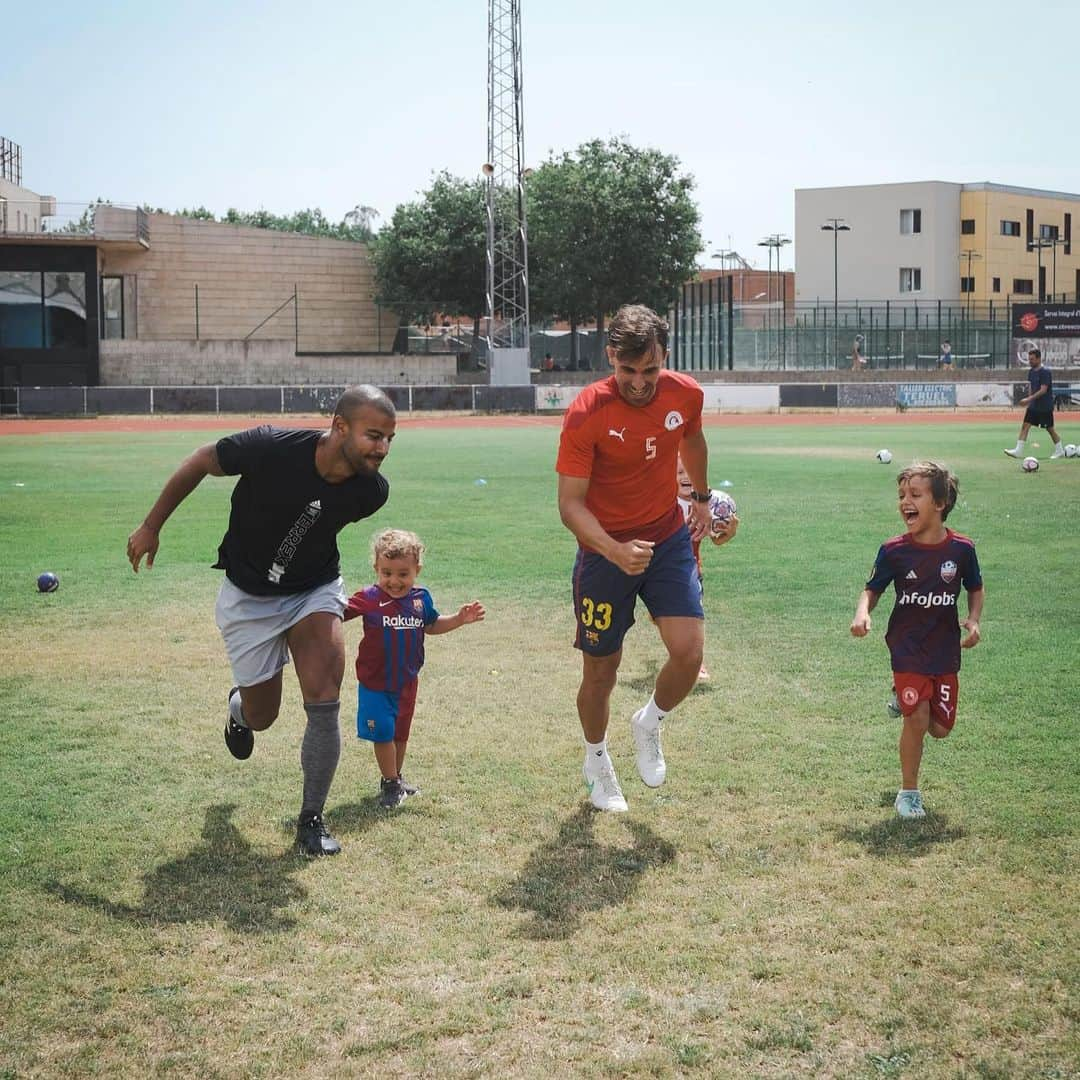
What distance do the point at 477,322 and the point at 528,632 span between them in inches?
2206

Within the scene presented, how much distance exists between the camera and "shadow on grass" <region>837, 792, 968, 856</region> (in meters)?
5.25

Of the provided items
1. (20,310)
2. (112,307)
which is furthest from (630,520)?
(112,307)

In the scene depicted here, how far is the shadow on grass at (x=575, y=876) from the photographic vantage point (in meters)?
4.64

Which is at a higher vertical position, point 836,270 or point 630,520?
point 836,270

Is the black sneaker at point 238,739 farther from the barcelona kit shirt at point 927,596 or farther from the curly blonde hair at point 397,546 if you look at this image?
the barcelona kit shirt at point 927,596

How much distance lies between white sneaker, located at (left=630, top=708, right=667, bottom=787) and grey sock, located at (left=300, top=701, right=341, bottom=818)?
141cm

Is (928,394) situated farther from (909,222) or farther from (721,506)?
(721,506)

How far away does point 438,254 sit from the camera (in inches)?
2574

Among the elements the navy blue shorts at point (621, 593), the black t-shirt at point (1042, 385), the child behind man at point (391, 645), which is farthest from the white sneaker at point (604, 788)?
the black t-shirt at point (1042, 385)

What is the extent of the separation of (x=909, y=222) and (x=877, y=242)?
6.94ft

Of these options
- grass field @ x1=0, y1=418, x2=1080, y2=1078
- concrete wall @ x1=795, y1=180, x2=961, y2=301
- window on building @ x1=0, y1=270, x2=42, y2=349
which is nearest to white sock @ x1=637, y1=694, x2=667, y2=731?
grass field @ x1=0, y1=418, x2=1080, y2=1078

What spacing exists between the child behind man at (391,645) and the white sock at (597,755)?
778mm

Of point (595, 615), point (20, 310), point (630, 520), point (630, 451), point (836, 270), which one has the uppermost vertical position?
point (836, 270)

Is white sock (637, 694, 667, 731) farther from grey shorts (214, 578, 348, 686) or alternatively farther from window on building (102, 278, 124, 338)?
window on building (102, 278, 124, 338)
